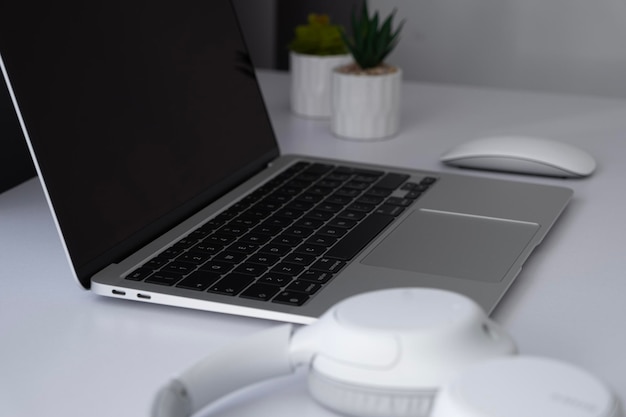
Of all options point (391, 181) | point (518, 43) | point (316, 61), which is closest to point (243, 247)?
point (391, 181)

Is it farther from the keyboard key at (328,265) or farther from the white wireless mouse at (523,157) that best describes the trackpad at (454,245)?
the white wireless mouse at (523,157)

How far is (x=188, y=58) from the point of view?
98 cm

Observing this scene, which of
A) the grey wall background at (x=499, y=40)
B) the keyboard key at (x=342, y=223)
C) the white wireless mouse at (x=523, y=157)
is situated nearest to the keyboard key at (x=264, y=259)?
the keyboard key at (x=342, y=223)

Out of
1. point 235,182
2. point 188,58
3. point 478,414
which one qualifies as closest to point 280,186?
point 235,182

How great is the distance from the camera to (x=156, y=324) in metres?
0.70

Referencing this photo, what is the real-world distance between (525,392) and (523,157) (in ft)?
2.04

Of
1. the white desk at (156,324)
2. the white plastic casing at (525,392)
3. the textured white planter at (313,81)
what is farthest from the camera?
the textured white planter at (313,81)

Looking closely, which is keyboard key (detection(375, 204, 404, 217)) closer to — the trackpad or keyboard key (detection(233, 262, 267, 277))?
the trackpad

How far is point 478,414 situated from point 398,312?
11 centimetres

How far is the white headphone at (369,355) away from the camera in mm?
518

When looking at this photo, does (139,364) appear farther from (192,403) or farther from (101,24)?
(101,24)

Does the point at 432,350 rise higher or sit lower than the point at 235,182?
higher

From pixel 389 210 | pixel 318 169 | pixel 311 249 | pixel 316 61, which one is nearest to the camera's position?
pixel 311 249

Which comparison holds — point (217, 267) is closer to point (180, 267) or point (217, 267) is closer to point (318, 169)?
point (180, 267)
